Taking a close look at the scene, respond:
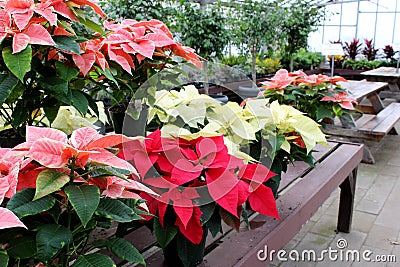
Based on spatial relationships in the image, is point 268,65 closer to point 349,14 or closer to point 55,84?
point 349,14

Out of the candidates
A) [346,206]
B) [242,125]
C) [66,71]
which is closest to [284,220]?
[242,125]

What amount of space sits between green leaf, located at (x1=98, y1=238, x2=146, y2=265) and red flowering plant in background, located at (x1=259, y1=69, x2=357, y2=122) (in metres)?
1.30

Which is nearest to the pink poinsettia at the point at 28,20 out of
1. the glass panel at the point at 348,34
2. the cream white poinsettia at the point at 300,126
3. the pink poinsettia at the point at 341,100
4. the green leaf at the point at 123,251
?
the green leaf at the point at 123,251

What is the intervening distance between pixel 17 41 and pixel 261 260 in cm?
82

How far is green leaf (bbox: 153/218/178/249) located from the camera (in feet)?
2.95

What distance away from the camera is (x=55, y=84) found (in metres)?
0.85

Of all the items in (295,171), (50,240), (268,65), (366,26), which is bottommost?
(268,65)

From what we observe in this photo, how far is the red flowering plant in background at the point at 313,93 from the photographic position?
1.88 m

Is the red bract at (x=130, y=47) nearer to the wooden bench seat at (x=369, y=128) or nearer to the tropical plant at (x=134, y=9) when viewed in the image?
the tropical plant at (x=134, y=9)

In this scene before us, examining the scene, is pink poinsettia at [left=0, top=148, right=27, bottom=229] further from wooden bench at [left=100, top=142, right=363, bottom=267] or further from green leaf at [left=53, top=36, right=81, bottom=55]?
wooden bench at [left=100, top=142, right=363, bottom=267]

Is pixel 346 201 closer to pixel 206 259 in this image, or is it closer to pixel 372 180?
pixel 372 180

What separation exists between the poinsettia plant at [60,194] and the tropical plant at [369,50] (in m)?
8.89

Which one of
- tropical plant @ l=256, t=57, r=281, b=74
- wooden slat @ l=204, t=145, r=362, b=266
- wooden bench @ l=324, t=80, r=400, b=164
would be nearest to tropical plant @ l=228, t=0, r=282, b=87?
tropical plant @ l=256, t=57, r=281, b=74

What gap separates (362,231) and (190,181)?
1.86 meters
